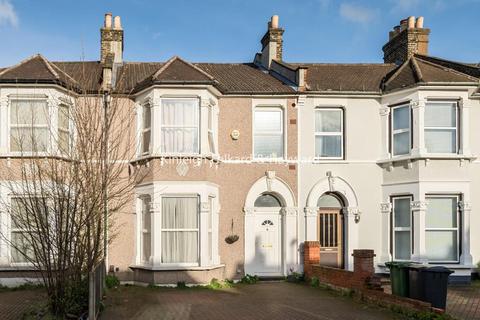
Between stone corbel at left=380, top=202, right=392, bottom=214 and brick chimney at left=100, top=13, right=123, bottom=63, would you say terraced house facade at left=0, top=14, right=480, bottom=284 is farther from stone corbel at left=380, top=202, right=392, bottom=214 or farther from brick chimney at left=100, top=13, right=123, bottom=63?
brick chimney at left=100, top=13, right=123, bottom=63

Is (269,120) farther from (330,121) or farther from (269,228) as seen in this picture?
(269,228)

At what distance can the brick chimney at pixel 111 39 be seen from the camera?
19.2 m

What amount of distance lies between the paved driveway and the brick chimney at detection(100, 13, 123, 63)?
27.7ft

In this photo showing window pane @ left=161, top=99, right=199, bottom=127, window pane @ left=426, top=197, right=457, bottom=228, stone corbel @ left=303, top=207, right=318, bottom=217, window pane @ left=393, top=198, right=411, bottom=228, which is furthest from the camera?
stone corbel @ left=303, top=207, right=318, bottom=217

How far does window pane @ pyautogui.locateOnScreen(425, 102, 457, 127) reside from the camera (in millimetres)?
16672

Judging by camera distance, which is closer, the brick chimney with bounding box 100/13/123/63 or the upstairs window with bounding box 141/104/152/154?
the upstairs window with bounding box 141/104/152/154

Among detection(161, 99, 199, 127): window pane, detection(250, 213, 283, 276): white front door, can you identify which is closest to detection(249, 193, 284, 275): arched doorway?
detection(250, 213, 283, 276): white front door

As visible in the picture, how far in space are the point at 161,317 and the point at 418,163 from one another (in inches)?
362

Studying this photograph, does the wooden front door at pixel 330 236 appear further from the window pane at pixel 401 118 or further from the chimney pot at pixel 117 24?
the chimney pot at pixel 117 24

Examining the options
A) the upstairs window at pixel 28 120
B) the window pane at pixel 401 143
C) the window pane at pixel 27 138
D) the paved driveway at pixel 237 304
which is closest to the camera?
the paved driveway at pixel 237 304

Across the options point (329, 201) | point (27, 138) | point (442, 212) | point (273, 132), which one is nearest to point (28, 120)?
point (27, 138)

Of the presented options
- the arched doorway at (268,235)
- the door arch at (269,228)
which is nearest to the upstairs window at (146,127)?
the door arch at (269,228)

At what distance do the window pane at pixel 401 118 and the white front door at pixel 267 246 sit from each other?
4.82 meters

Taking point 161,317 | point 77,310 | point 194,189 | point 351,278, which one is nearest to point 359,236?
point 351,278
